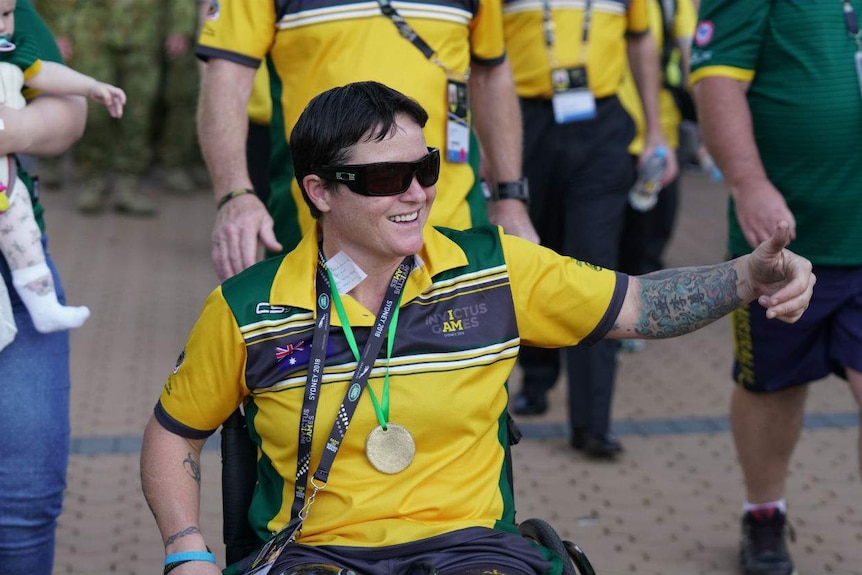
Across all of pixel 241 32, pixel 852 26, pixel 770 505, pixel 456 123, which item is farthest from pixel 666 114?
pixel 241 32

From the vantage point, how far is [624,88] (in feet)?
21.0

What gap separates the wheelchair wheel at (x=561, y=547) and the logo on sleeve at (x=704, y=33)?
1.95 meters

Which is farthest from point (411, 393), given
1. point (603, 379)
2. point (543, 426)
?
point (543, 426)

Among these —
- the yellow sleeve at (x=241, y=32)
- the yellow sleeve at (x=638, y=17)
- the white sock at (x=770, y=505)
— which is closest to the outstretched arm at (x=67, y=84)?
the yellow sleeve at (x=241, y=32)

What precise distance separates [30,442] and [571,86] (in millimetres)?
3193

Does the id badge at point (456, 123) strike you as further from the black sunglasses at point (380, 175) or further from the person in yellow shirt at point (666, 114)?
the person in yellow shirt at point (666, 114)

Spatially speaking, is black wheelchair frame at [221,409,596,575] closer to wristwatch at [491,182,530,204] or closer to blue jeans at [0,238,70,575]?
blue jeans at [0,238,70,575]

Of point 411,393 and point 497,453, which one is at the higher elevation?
point 411,393

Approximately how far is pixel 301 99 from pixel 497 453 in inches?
51.8

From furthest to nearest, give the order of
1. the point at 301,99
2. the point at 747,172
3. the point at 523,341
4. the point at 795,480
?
the point at 795,480 < the point at 747,172 < the point at 301,99 < the point at 523,341

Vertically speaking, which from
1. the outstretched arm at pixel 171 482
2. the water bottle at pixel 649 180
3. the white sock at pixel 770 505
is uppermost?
the outstretched arm at pixel 171 482

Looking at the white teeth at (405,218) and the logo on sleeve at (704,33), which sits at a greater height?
the logo on sleeve at (704,33)

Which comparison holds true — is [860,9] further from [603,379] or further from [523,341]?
[603,379]

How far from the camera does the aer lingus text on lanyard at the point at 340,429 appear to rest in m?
2.98
